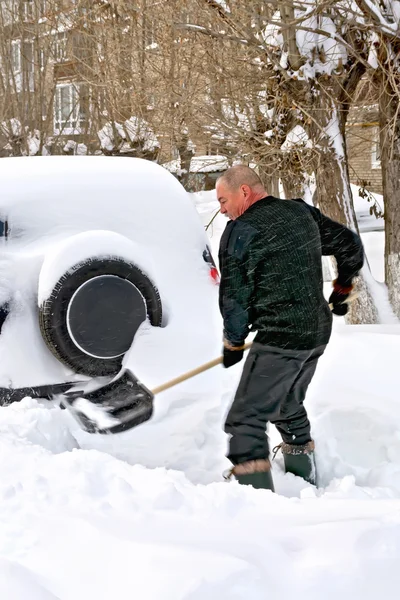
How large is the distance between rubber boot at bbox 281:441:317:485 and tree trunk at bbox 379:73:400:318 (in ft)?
13.6

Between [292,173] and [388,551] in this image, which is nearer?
[388,551]

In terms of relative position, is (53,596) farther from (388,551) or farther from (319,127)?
(319,127)

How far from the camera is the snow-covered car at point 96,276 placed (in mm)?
3998

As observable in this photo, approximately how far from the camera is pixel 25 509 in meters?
2.39

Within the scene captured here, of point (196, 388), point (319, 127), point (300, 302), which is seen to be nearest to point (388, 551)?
point (300, 302)

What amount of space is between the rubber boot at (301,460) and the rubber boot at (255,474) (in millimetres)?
367

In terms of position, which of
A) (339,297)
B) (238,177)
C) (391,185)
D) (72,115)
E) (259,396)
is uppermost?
(72,115)

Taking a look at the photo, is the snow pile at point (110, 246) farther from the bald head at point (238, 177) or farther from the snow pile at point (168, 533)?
the bald head at point (238, 177)

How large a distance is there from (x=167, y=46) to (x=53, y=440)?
23.2 feet

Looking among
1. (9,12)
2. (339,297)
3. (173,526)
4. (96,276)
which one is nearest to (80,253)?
(96,276)

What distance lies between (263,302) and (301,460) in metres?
0.96

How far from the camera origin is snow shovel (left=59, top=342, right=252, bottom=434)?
4.03 metres

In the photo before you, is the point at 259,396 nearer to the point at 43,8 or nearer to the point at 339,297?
the point at 339,297

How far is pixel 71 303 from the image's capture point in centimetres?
398
